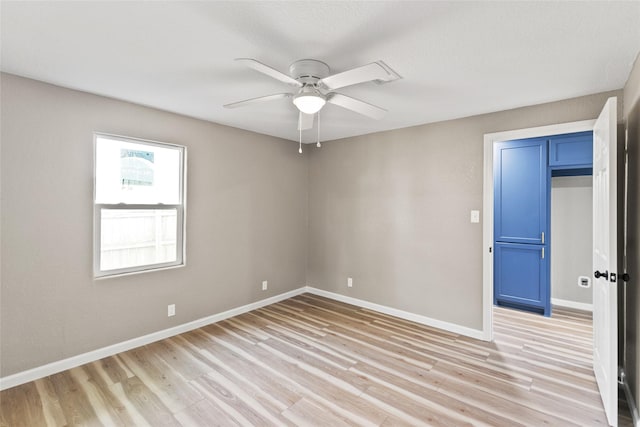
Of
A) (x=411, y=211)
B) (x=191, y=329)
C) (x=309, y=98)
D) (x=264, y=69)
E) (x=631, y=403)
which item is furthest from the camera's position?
(x=411, y=211)

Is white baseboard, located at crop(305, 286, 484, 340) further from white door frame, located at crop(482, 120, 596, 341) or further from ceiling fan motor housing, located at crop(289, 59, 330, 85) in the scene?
ceiling fan motor housing, located at crop(289, 59, 330, 85)

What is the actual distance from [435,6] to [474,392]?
8.53 feet

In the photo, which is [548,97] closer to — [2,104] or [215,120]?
[215,120]

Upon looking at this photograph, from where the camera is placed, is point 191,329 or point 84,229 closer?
point 84,229

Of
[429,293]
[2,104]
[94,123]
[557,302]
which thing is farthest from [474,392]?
[2,104]

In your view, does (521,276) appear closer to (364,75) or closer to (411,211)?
(411,211)

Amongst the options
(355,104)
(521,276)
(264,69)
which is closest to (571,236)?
(521,276)

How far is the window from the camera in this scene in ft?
9.25

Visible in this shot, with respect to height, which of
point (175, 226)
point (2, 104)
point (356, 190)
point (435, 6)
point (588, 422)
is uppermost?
point (435, 6)

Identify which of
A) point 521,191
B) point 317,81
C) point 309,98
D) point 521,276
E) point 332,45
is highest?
point 332,45

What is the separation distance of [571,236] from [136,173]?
5519 mm

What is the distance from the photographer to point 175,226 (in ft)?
11.0

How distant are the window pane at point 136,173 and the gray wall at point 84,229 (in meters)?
0.13

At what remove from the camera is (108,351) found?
9.16 ft
